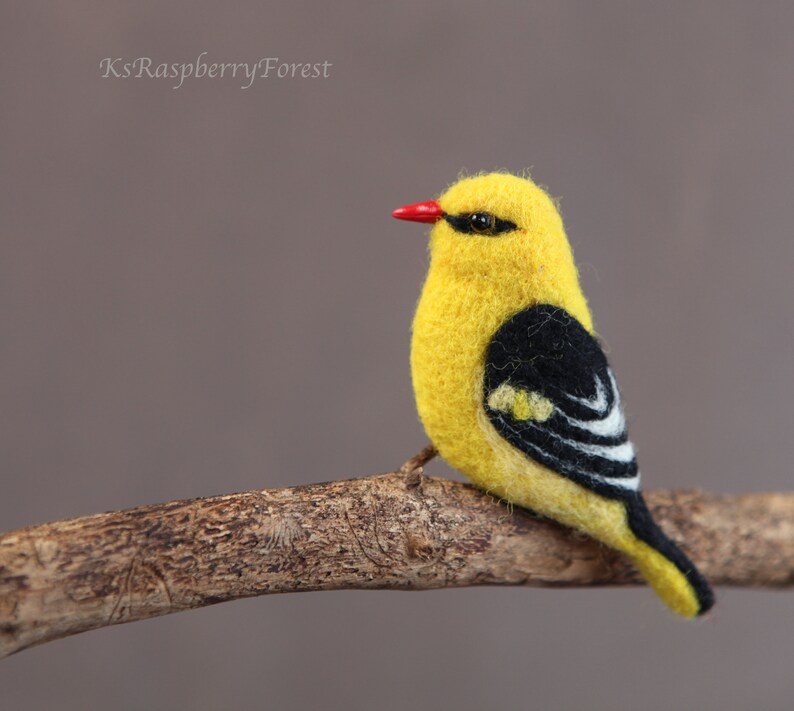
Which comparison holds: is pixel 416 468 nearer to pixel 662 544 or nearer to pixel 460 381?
pixel 460 381

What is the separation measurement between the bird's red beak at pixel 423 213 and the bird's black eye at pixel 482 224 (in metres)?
0.03

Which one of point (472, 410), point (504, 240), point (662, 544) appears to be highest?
point (504, 240)

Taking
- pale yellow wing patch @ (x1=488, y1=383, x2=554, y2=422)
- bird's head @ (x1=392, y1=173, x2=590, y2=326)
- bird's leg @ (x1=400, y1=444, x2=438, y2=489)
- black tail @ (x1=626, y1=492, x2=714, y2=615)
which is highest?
bird's head @ (x1=392, y1=173, x2=590, y2=326)

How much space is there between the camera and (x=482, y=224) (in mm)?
975

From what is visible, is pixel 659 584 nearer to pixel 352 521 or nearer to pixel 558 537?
pixel 558 537

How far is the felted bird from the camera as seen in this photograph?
3.17ft

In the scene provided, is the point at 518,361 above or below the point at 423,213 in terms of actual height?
below

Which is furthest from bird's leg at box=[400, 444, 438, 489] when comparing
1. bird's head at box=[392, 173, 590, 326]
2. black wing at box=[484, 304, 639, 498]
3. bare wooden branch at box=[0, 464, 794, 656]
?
bird's head at box=[392, 173, 590, 326]

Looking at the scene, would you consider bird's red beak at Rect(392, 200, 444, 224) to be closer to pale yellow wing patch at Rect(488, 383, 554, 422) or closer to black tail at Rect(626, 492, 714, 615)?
pale yellow wing patch at Rect(488, 383, 554, 422)

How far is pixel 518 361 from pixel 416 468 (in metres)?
0.20

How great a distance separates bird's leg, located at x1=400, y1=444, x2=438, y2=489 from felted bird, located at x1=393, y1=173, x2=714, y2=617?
0.20ft

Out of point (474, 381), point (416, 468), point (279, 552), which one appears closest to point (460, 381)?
point (474, 381)

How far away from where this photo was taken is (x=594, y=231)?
1.76m

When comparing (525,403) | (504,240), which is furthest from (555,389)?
(504,240)
